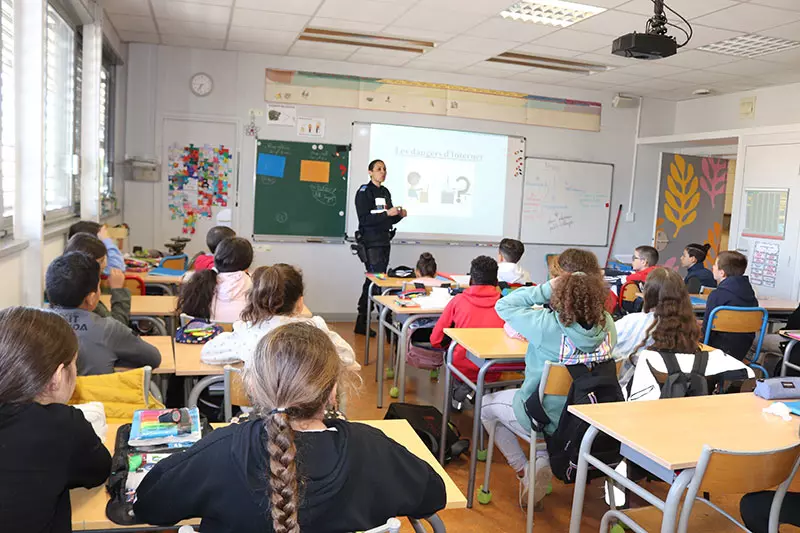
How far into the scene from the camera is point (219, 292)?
3.46 m

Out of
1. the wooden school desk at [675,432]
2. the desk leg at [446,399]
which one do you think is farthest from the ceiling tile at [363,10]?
the wooden school desk at [675,432]

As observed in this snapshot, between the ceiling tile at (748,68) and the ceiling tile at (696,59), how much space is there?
134 mm

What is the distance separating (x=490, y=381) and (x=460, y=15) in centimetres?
292

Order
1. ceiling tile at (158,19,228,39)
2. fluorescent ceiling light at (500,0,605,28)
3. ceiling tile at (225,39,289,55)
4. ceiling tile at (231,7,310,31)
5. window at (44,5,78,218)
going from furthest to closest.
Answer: ceiling tile at (225,39,289,55) < ceiling tile at (158,19,228,39) < ceiling tile at (231,7,310,31) < fluorescent ceiling light at (500,0,605,28) < window at (44,5,78,218)

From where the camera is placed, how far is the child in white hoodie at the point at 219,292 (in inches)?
135

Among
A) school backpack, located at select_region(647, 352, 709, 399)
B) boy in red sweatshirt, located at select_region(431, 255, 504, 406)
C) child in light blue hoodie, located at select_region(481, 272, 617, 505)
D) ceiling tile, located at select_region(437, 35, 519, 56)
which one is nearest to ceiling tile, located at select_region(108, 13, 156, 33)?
ceiling tile, located at select_region(437, 35, 519, 56)

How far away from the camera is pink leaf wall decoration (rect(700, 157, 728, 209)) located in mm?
8398

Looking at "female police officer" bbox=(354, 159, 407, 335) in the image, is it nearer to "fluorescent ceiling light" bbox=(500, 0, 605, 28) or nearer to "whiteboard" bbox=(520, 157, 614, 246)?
"whiteboard" bbox=(520, 157, 614, 246)

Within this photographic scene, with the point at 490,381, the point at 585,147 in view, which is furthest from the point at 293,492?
the point at 585,147

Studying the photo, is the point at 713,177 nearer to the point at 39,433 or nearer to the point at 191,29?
the point at 191,29

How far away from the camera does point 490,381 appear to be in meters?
3.49

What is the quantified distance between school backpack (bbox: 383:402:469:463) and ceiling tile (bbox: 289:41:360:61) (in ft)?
12.5

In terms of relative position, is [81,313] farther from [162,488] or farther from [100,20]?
[100,20]

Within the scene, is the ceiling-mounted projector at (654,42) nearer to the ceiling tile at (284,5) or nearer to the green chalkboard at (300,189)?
the ceiling tile at (284,5)
